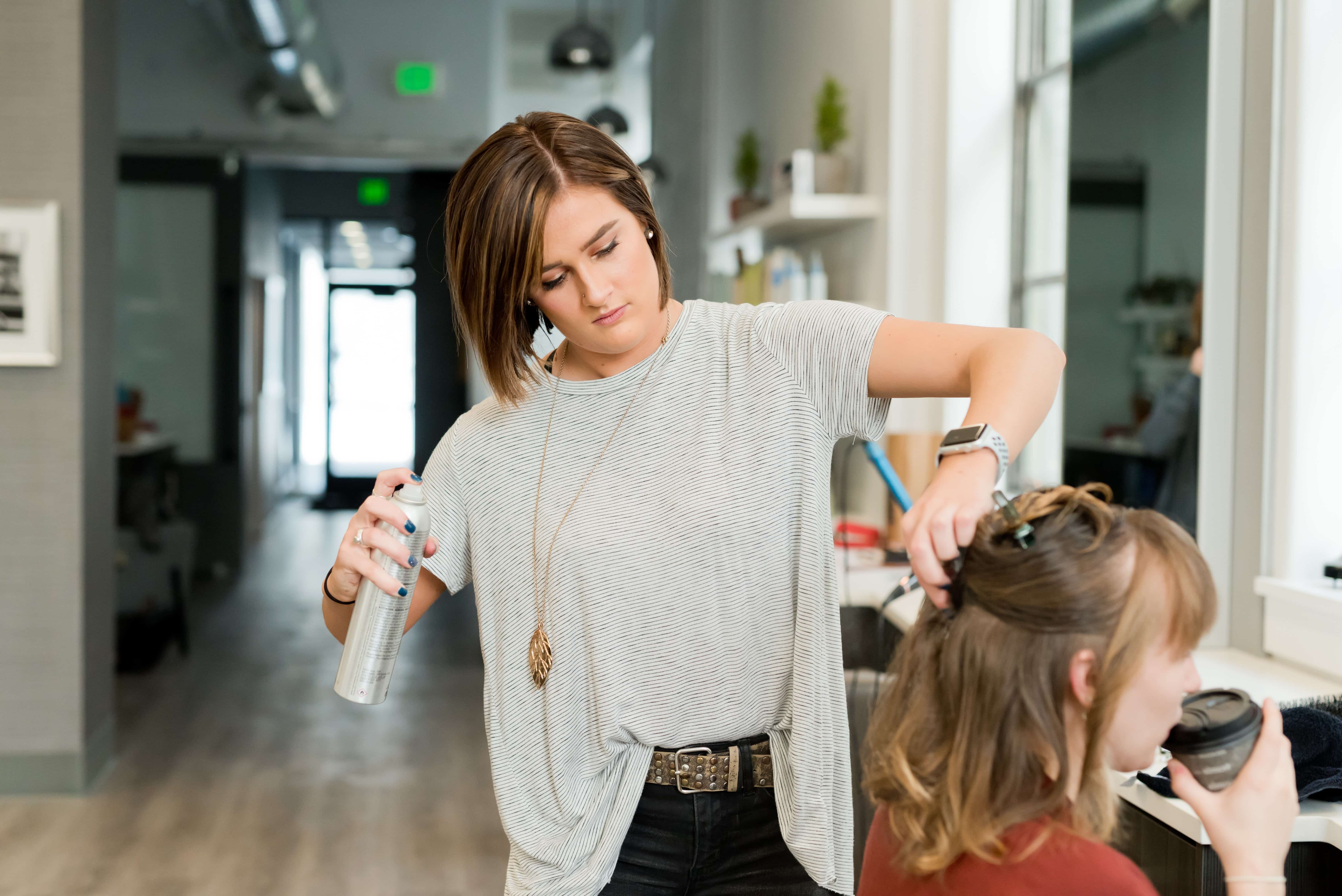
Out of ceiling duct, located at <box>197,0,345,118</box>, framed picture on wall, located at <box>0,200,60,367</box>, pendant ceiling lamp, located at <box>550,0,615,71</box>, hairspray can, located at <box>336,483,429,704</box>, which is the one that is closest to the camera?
hairspray can, located at <box>336,483,429,704</box>

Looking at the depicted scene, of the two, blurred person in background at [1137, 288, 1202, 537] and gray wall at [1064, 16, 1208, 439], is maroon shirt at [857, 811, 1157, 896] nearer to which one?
blurred person in background at [1137, 288, 1202, 537]

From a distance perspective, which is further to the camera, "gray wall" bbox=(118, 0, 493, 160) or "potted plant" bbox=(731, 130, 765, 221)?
"gray wall" bbox=(118, 0, 493, 160)

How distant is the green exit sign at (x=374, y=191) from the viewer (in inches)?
429

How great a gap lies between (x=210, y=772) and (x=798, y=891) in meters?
3.09

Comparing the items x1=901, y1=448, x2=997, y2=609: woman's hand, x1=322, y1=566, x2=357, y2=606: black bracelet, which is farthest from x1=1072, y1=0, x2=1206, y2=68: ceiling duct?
x1=322, y1=566, x2=357, y2=606: black bracelet

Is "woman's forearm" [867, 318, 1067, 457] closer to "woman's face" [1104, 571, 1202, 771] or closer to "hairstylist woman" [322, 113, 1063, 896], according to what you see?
"hairstylist woman" [322, 113, 1063, 896]

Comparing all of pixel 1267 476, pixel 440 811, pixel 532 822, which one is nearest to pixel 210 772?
pixel 440 811

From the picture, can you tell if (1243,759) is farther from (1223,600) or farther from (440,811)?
(440,811)

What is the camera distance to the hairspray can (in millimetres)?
1098

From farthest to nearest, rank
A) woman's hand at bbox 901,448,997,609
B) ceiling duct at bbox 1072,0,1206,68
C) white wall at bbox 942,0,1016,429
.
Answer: white wall at bbox 942,0,1016,429, ceiling duct at bbox 1072,0,1206,68, woman's hand at bbox 901,448,997,609

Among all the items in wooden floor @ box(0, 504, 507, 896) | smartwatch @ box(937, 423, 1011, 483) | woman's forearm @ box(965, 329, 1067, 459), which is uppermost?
woman's forearm @ box(965, 329, 1067, 459)

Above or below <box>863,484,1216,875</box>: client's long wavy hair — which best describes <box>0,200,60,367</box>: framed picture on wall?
above

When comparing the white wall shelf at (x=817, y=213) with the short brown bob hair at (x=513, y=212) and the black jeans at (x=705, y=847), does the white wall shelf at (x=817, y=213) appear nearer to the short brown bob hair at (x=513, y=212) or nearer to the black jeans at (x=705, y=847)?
the short brown bob hair at (x=513, y=212)

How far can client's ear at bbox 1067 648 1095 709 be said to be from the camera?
95 centimetres
